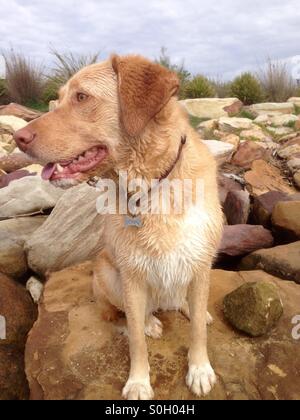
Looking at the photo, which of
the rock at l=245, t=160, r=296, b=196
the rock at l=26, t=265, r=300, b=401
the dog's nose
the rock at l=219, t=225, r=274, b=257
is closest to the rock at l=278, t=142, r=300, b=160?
the rock at l=245, t=160, r=296, b=196

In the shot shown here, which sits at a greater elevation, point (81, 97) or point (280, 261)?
point (81, 97)

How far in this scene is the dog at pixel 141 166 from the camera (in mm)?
2518

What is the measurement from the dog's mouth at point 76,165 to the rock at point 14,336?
6.09 feet

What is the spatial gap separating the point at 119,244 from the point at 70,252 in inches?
87.1

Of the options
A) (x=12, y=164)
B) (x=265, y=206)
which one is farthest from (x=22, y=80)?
(x=265, y=206)

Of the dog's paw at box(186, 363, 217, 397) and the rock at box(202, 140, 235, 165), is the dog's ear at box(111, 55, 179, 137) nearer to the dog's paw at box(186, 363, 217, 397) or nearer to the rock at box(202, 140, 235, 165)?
the dog's paw at box(186, 363, 217, 397)

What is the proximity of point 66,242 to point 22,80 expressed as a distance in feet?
42.3

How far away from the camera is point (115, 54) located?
274cm

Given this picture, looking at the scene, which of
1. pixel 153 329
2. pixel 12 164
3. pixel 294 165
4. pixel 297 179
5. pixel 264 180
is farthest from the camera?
pixel 12 164

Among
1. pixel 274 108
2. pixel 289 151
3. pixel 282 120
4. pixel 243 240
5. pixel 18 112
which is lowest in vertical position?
pixel 243 240

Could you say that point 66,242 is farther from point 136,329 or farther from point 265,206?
point 265,206

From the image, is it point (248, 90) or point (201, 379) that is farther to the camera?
point (248, 90)

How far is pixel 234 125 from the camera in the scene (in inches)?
444

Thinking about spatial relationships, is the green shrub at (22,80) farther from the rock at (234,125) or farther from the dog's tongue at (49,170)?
the dog's tongue at (49,170)
